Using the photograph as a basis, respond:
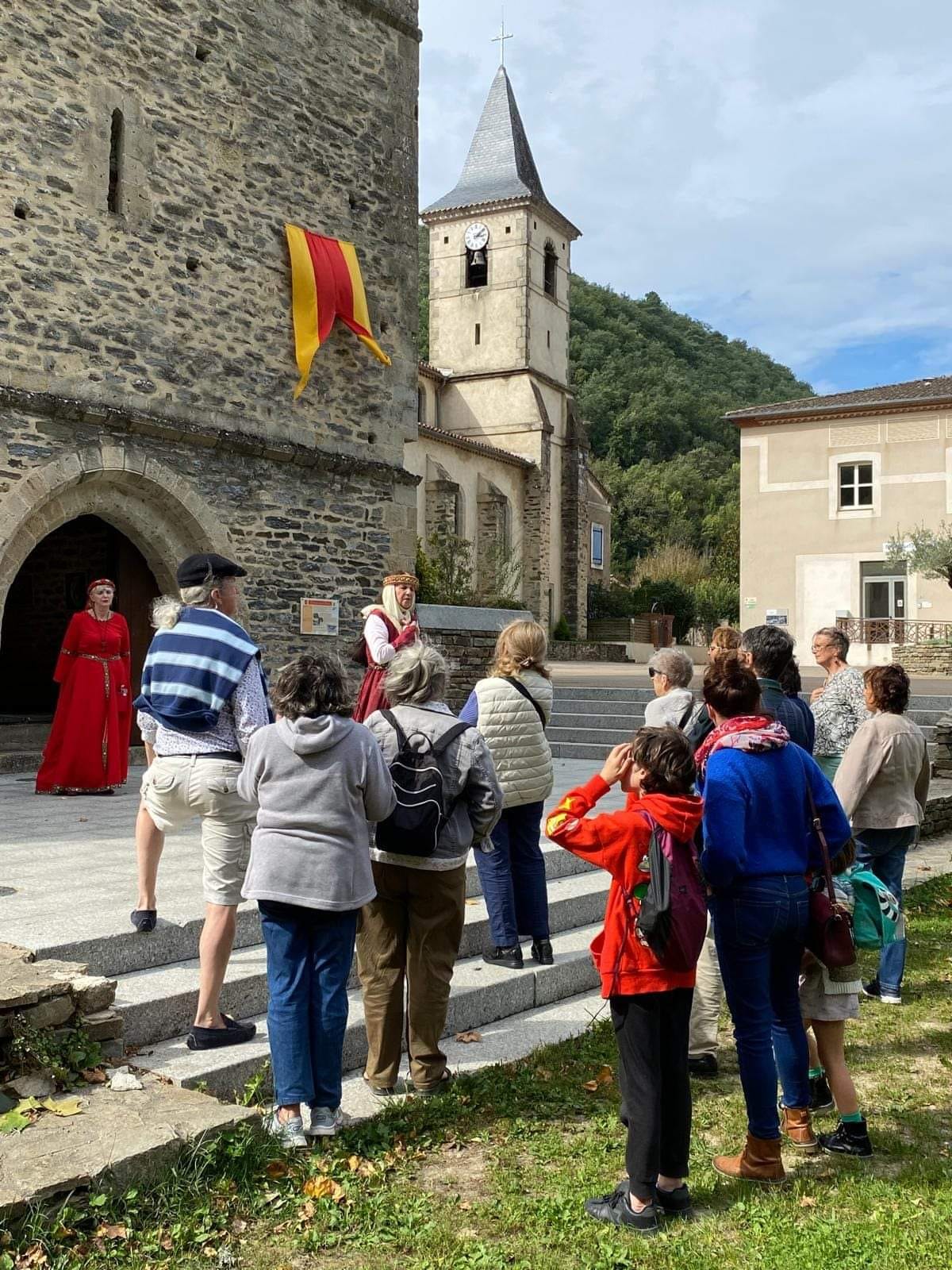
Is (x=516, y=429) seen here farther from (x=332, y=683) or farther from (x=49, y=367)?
(x=332, y=683)

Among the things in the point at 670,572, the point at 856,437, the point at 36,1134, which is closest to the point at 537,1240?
the point at 36,1134

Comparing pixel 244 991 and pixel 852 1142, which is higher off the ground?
pixel 244 991

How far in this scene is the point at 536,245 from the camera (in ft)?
127

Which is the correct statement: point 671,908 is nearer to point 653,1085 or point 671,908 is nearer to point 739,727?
point 653,1085

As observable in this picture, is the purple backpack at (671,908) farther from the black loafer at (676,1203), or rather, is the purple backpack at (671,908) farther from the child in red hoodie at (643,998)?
the black loafer at (676,1203)

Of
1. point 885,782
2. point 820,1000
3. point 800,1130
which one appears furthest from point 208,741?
point 885,782

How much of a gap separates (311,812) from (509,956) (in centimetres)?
211

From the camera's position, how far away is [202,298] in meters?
11.8

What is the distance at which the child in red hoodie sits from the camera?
11.1 ft

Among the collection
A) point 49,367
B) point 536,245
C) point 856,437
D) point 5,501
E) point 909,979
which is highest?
point 536,245

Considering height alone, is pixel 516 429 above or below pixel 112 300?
above

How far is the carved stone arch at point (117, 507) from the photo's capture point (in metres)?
10.2

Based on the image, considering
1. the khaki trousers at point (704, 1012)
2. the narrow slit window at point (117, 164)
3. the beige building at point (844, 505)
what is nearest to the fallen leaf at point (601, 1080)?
the khaki trousers at point (704, 1012)

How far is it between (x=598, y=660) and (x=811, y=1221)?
32.4m
